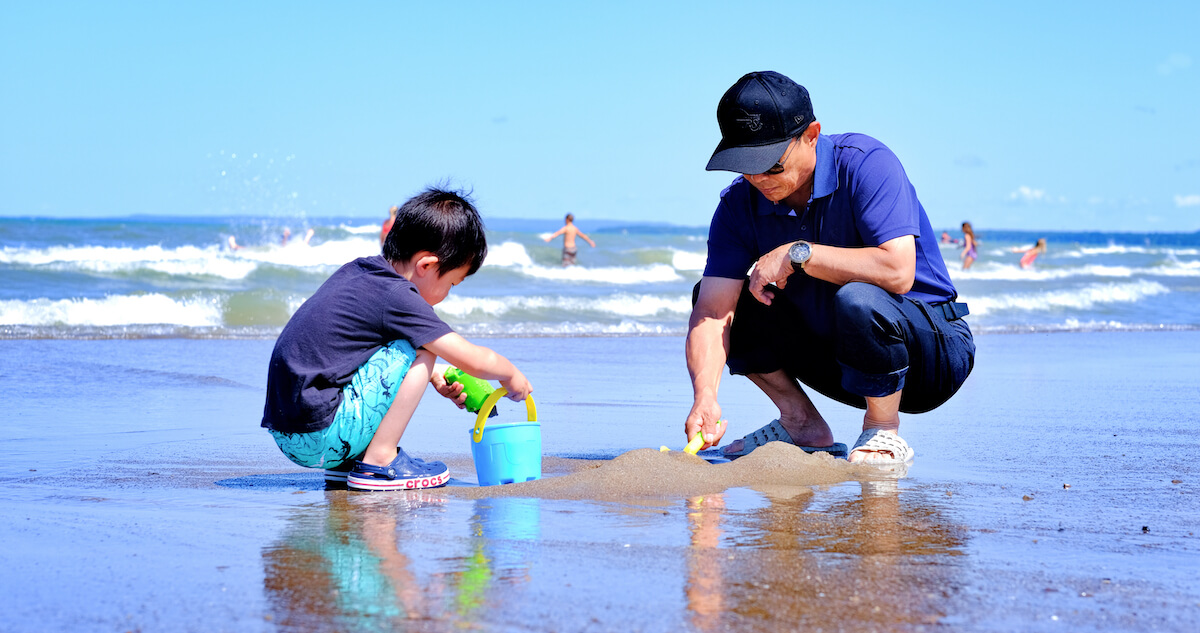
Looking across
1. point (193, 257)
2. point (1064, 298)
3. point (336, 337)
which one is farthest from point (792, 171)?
point (193, 257)

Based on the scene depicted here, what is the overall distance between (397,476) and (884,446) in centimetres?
155

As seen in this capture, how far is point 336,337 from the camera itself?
3051 mm

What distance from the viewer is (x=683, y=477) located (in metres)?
3.11

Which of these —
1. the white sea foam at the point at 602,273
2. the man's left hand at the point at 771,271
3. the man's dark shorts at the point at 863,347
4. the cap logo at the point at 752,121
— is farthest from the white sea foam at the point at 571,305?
the cap logo at the point at 752,121

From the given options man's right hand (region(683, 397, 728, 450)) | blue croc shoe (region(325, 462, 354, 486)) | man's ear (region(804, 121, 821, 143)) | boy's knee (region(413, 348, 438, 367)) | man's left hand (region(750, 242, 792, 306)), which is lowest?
blue croc shoe (region(325, 462, 354, 486))

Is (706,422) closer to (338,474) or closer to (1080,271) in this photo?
(338,474)

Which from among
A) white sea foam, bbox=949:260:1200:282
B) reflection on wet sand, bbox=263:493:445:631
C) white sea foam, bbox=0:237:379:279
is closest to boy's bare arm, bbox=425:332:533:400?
reflection on wet sand, bbox=263:493:445:631

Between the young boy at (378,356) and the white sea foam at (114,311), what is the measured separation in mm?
7973

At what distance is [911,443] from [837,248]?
1228mm

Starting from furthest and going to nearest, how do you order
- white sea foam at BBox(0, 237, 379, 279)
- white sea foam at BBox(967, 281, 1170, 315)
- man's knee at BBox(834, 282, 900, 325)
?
white sea foam at BBox(0, 237, 379, 279) → white sea foam at BBox(967, 281, 1170, 315) → man's knee at BBox(834, 282, 900, 325)

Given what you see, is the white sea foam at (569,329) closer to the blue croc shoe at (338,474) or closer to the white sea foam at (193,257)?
the blue croc shoe at (338,474)

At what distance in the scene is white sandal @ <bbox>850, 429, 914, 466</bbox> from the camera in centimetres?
348

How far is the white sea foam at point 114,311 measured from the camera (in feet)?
34.5

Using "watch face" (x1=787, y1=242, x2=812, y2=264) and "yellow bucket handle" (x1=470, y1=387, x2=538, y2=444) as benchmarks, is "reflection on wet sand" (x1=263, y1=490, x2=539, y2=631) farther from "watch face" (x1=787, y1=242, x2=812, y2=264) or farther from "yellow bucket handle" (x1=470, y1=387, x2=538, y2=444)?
"watch face" (x1=787, y1=242, x2=812, y2=264)
